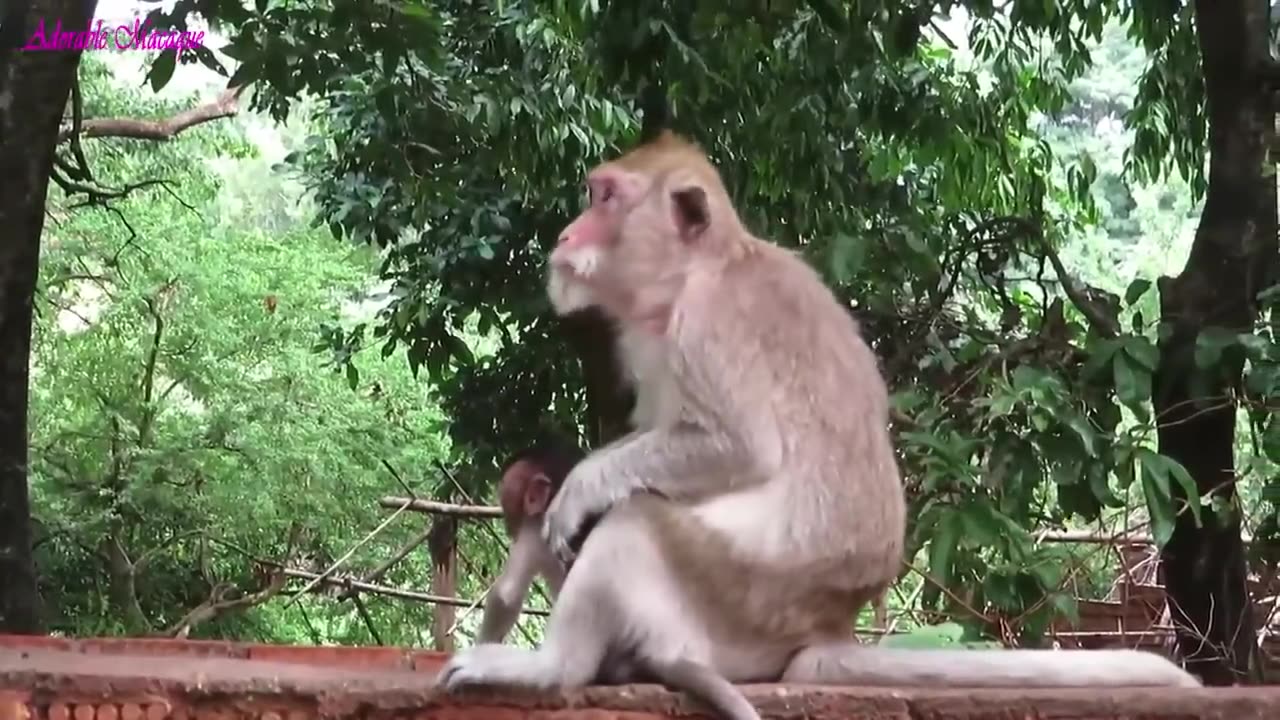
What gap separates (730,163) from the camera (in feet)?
14.5

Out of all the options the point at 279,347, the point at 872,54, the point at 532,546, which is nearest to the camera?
the point at 532,546

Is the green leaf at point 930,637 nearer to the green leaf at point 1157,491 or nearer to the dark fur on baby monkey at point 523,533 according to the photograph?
the green leaf at point 1157,491

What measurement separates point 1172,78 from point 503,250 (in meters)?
2.42

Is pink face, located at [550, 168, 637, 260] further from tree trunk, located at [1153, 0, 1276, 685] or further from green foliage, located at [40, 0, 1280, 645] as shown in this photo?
A: tree trunk, located at [1153, 0, 1276, 685]

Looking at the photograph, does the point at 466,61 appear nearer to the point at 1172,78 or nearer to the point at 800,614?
the point at 1172,78

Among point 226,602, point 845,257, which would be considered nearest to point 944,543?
point 845,257

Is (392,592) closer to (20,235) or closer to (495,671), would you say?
(20,235)

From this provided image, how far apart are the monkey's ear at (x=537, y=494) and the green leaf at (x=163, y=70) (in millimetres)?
1375

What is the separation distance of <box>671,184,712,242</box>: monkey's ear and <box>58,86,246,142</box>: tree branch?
4599 millimetres

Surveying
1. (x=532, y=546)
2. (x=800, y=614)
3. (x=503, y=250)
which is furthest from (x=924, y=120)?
(x=800, y=614)

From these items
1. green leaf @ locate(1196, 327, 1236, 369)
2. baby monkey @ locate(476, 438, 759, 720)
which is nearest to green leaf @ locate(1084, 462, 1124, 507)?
green leaf @ locate(1196, 327, 1236, 369)

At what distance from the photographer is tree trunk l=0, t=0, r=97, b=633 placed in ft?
11.3

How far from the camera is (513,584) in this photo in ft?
9.25

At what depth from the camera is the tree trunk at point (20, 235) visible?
3.43 metres
